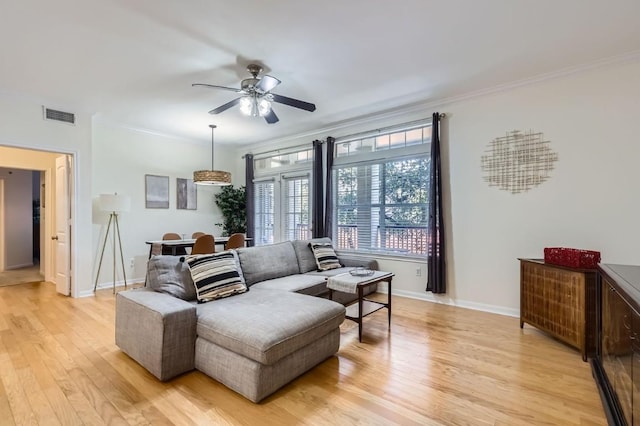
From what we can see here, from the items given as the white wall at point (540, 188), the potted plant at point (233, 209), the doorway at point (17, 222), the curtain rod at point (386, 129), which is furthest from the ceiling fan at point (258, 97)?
the doorway at point (17, 222)

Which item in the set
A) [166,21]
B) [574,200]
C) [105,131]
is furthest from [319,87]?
[105,131]

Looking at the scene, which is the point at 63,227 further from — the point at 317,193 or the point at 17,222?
the point at 317,193

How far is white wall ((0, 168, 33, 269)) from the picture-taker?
6746 mm

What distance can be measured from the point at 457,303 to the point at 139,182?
5.57m

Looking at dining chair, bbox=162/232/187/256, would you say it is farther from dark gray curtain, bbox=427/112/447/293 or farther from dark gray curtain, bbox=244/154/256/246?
dark gray curtain, bbox=427/112/447/293

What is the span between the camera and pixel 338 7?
2309 mm

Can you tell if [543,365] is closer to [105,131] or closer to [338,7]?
[338,7]

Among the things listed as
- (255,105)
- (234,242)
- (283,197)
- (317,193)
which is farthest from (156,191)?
(255,105)

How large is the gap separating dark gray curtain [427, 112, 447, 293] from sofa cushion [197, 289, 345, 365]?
6.51 feet

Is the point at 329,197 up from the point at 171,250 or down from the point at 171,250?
up

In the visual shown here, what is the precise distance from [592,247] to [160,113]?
19.0 feet

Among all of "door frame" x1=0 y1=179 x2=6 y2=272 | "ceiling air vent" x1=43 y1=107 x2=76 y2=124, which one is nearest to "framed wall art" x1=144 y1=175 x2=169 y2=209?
"ceiling air vent" x1=43 y1=107 x2=76 y2=124

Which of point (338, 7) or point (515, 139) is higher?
point (338, 7)

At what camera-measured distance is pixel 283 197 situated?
6.28 m
